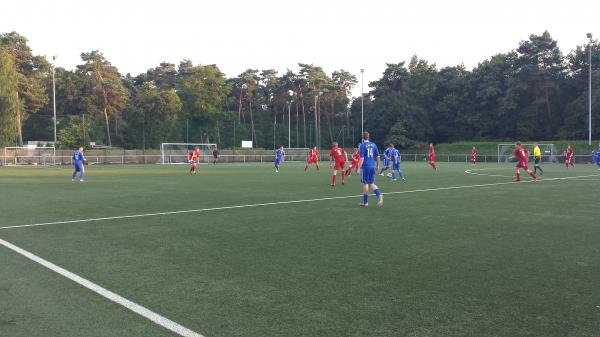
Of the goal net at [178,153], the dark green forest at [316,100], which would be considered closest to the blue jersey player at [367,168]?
the goal net at [178,153]

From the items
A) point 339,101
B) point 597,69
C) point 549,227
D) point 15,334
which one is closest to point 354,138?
point 339,101

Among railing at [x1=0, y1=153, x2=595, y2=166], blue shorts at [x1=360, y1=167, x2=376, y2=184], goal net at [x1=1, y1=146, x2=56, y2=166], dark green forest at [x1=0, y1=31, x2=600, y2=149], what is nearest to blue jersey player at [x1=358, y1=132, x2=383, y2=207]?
blue shorts at [x1=360, y1=167, x2=376, y2=184]

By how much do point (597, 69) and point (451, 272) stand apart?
253 feet

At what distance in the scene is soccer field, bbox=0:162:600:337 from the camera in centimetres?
431

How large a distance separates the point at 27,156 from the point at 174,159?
1566cm

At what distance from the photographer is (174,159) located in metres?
61.0

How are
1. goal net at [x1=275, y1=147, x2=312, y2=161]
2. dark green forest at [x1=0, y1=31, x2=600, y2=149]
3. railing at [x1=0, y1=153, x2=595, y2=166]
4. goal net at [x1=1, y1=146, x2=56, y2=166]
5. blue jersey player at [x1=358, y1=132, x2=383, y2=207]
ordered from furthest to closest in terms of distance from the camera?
dark green forest at [x1=0, y1=31, x2=600, y2=149] < goal net at [x1=275, y1=147, x2=312, y2=161] < railing at [x1=0, y1=153, x2=595, y2=166] < goal net at [x1=1, y1=146, x2=56, y2=166] < blue jersey player at [x1=358, y1=132, x2=383, y2=207]

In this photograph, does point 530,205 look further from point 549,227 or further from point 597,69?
point 597,69

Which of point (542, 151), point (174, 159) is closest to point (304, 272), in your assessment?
point (174, 159)

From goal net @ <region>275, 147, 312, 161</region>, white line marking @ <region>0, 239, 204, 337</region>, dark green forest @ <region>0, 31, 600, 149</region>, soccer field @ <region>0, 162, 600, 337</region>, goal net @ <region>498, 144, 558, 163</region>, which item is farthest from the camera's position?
dark green forest @ <region>0, 31, 600, 149</region>

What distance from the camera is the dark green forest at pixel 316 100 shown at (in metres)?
74.8

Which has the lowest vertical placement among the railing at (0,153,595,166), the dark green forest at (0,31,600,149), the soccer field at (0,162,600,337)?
the soccer field at (0,162,600,337)

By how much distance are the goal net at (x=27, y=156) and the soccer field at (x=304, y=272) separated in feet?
151

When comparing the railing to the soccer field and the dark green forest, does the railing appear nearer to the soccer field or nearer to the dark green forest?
the dark green forest
